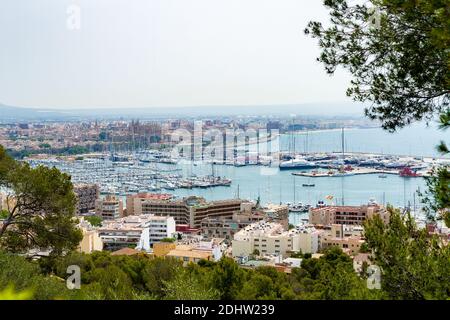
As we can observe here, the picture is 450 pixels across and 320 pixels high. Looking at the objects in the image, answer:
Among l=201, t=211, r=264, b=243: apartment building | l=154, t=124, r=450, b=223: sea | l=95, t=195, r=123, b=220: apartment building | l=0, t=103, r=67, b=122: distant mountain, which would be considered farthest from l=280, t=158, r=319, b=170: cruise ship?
l=201, t=211, r=264, b=243: apartment building

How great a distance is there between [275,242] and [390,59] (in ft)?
33.8

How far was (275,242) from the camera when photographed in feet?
41.4

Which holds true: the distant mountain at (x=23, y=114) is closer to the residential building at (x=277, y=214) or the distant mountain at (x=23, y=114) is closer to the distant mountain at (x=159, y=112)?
the distant mountain at (x=159, y=112)

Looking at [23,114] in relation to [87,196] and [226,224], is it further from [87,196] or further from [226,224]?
[226,224]

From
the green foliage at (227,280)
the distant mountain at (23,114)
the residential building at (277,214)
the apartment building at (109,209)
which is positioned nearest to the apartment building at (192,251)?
the green foliage at (227,280)

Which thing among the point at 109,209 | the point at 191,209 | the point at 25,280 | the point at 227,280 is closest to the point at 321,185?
the point at 191,209

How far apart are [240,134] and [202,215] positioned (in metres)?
19.1

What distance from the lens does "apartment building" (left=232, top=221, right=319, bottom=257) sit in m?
12.5

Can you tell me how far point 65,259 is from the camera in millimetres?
4051

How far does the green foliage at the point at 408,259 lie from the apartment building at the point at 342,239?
8.93 m

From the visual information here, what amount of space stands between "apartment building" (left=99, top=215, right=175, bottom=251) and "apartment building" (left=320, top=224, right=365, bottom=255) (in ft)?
13.2

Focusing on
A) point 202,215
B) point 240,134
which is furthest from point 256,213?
point 240,134

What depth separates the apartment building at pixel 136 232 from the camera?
14453mm
